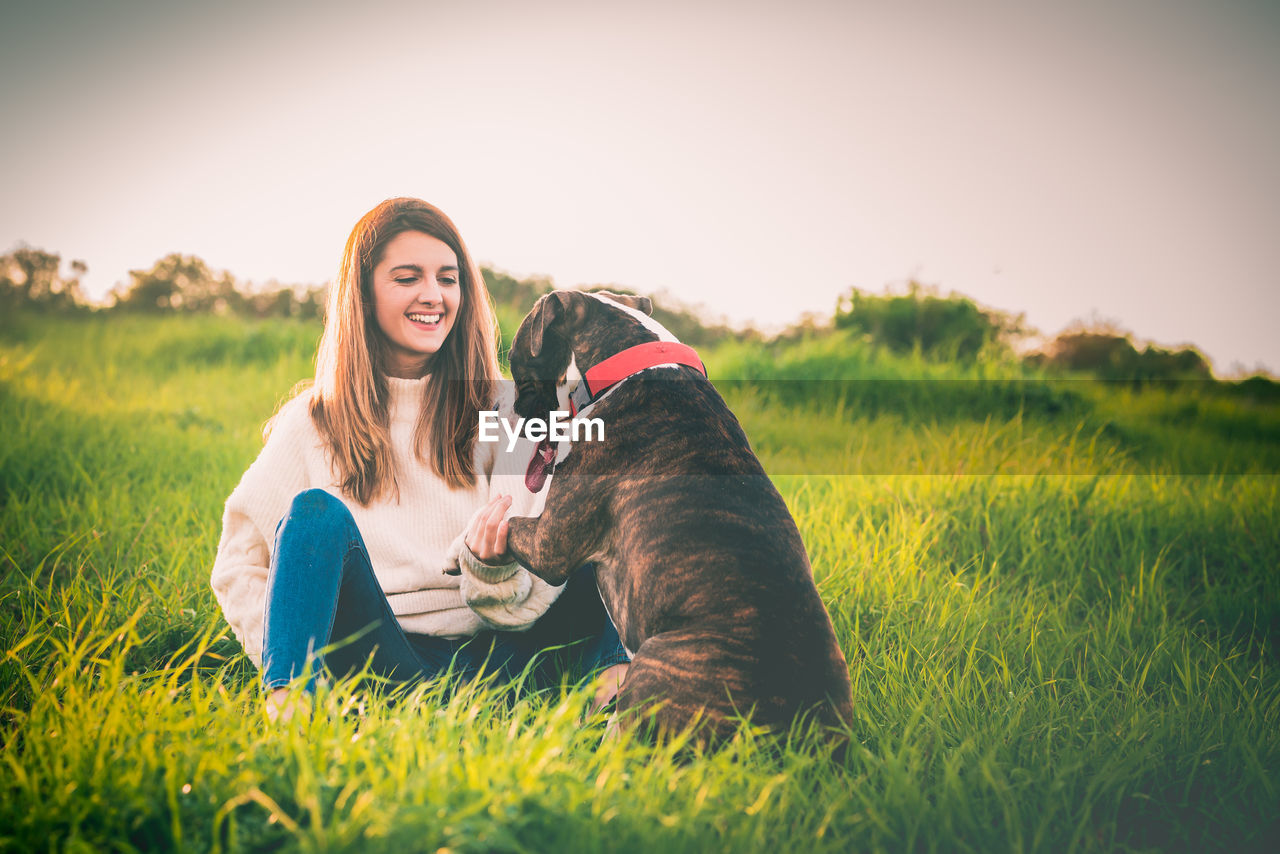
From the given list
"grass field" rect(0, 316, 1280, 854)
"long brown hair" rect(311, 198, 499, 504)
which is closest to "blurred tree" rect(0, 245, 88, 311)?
"grass field" rect(0, 316, 1280, 854)

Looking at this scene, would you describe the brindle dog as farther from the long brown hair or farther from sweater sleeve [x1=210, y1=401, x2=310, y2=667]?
sweater sleeve [x1=210, y1=401, x2=310, y2=667]

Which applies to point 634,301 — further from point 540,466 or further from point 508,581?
point 508,581

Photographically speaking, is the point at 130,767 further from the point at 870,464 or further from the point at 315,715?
the point at 870,464

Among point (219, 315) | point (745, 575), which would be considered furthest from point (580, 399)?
point (219, 315)

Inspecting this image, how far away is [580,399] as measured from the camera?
88.6 inches

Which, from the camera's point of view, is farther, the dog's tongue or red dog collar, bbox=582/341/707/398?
the dog's tongue

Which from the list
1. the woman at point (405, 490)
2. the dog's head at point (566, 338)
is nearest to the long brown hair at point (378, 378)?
the woman at point (405, 490)

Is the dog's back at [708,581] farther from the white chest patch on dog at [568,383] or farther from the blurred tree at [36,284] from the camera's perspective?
the blurred tree at [36,284]

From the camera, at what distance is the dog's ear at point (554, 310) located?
2273 millimetres

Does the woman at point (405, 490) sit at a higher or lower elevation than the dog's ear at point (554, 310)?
lower

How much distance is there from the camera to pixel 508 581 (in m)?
2.15

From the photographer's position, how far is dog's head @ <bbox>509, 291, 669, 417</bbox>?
7.22 ft

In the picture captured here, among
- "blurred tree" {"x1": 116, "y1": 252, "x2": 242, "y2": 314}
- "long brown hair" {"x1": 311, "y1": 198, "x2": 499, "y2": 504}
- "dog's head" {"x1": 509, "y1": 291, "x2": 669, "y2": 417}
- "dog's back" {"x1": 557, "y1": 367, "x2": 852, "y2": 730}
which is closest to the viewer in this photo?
"dog's back" {"x1": 557, "y1": 367, "x2": 852, "y2": 730}

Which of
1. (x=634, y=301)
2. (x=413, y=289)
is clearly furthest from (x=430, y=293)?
(x=634, y=301)
